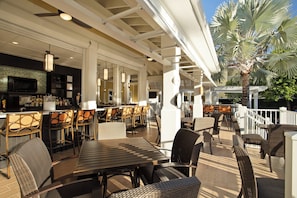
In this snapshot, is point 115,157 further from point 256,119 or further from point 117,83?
point 117,83

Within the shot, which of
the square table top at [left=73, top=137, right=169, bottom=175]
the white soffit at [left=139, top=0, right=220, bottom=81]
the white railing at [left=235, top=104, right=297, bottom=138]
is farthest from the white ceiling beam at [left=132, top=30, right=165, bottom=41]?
the white railing at [left=235, top=104, right=297, bottom=138]

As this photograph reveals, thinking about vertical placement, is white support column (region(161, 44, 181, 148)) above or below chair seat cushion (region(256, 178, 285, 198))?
above

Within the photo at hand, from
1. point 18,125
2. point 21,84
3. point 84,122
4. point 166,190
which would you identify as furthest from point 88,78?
point 166,190

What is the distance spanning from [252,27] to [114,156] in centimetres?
715

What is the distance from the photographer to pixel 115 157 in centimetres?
185

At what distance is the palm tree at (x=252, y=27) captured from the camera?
616 centimetres

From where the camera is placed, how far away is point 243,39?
22.8ft

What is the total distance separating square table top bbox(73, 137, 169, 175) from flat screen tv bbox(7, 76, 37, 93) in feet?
22.6

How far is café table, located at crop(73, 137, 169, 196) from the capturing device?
159 cm

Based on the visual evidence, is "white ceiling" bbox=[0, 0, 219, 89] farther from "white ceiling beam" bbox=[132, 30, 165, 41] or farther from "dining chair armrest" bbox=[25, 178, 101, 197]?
"dining chair armrest" bbox=[25, 178, 101, 197]

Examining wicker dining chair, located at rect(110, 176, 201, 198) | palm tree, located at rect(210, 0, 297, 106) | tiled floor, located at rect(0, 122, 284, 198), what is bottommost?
tiled floor, located at rect(0, 122, 284, 198)

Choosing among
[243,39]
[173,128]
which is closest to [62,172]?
[173,128]

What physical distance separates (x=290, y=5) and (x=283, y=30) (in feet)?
3.18

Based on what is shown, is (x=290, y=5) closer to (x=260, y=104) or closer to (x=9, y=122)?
(x=9, y=122)
